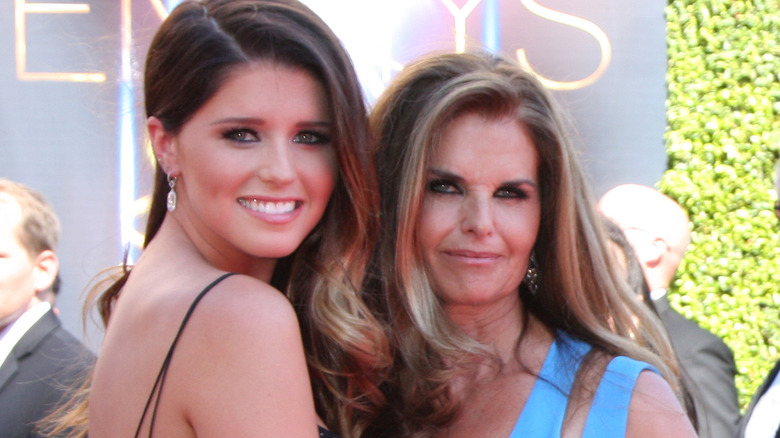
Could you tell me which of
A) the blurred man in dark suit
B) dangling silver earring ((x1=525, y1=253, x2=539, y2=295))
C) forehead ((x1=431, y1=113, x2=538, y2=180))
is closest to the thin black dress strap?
forehead ((x1=431, y1=113, x2=538, y2=180))

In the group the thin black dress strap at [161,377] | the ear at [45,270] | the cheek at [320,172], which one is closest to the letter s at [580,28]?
the ear at [45,270]

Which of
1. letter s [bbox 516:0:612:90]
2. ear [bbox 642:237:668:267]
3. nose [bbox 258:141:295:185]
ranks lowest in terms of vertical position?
ear [bbox 642:237:668:267]

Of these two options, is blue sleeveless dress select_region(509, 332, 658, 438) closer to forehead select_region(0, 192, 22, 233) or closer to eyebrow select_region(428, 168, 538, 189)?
eyebrow select_region(428, 168, 538, 189)

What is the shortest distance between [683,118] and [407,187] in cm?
346

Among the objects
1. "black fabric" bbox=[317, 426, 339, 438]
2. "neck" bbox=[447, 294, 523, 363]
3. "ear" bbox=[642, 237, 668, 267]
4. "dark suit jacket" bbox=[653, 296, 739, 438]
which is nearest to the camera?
"black fabric" bbox=[317, 426, 339, 438]

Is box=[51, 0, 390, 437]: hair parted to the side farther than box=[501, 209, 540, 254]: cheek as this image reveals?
No

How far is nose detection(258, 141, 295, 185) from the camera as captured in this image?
199 cm

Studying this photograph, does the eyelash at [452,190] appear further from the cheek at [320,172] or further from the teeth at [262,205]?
the teeth at [262,205]

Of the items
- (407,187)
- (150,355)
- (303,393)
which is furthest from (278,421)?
(407,187)

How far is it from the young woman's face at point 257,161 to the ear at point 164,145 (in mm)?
15

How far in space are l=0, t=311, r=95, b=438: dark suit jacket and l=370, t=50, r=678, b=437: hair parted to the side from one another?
5.00 feet

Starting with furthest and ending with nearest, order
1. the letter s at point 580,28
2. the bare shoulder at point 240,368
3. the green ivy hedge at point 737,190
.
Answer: the green ivy hedge at point 737,190, the letter s at point 580,28, the bare shoulder at point 240,368

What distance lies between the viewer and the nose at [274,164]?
6.51 ft

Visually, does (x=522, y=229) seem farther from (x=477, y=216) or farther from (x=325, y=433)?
(x=325, y=433)
